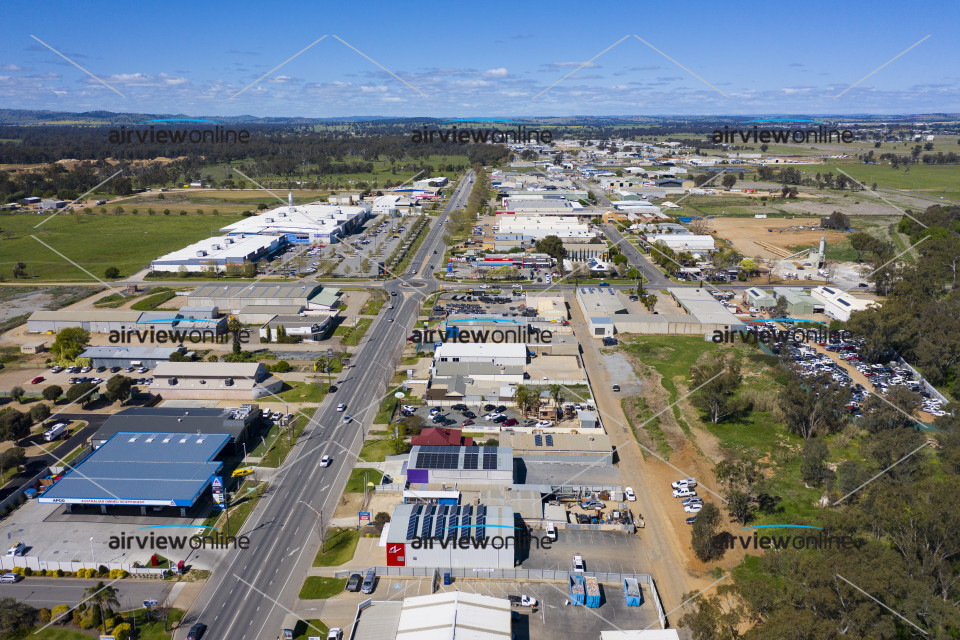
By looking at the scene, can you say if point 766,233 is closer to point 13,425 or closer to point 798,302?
point 798,302

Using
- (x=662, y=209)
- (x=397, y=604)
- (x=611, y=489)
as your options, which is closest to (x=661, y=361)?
(x=611, y=489)

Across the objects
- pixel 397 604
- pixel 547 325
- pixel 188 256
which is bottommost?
pixel 397 604

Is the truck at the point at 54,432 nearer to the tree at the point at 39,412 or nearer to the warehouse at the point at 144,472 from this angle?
the tree at the point at 39,412

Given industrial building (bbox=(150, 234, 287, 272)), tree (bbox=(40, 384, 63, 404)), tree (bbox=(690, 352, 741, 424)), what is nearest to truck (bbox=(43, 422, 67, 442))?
tree (bbox=(40, 384, 63, 404))

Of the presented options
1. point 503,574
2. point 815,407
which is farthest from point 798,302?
point 503,574

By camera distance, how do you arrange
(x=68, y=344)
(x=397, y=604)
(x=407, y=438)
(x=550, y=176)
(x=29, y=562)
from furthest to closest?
(x=550, y=176) → (x=68, y=344) → (x=407, y=438) → (x=29, y=562) → (x=397, y=604)

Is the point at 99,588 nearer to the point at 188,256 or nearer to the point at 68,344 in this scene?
the point at 68,344

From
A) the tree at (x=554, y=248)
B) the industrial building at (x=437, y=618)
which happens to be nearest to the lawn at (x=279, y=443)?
the industrial building at (x=437, y=618)
